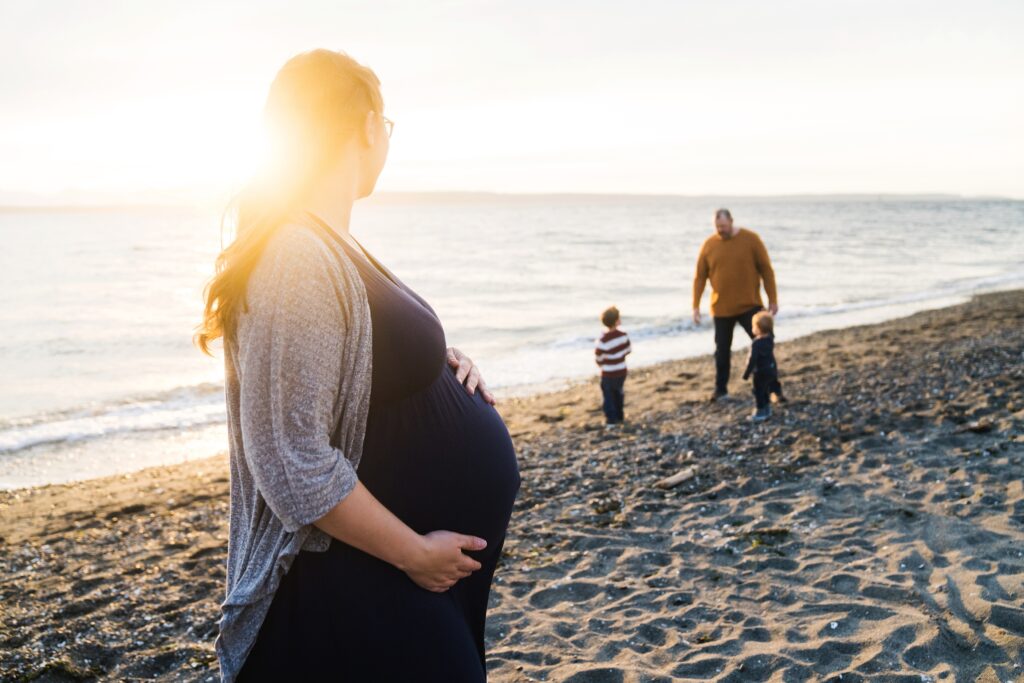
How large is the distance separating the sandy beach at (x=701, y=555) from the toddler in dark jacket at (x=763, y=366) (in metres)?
0.23

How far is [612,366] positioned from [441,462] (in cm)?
763

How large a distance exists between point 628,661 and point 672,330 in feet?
52.1

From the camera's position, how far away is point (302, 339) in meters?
1.33

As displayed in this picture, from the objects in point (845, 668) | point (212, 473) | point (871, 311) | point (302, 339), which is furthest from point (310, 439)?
point (871, 311)

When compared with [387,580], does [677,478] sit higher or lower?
lower

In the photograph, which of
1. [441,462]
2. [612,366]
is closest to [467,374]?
[441,462]

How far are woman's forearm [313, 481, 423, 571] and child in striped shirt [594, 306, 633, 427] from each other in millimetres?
7783

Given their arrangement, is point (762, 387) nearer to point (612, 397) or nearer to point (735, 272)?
point (735, 272)

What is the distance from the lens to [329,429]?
1.43 metres

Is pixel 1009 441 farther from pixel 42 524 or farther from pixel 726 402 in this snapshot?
pixel 42 524

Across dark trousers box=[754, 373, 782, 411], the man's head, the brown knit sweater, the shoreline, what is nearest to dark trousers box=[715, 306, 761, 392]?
the brown knit sweater

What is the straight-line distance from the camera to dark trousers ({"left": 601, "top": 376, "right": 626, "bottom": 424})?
363 inches

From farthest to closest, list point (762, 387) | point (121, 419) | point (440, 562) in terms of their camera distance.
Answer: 1. point (121, 419)
2. point (762, 387)
3. point (440, 562)

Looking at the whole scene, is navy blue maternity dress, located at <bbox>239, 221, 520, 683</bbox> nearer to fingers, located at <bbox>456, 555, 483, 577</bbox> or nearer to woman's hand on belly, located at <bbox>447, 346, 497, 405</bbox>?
fingers, located at <bbox>456, 555, 483, 577</bbox>
